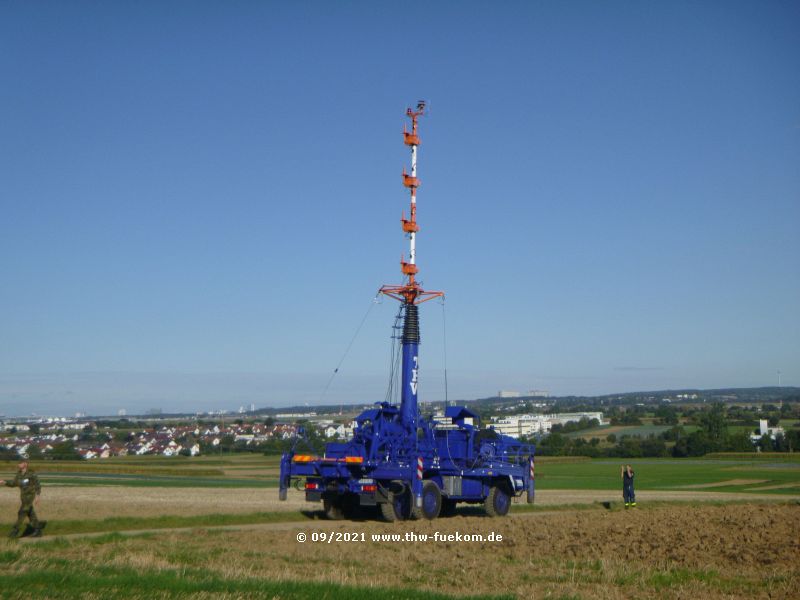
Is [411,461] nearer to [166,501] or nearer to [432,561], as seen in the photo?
[432,561]

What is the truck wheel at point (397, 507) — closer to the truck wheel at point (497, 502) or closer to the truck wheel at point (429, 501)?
the truck wheel at point (429, 501)

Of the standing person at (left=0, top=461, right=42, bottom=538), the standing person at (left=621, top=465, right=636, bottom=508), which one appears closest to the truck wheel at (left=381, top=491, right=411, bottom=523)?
the standing person at (left=0, top=461, right=42, bottom=538)

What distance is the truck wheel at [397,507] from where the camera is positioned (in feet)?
76.4

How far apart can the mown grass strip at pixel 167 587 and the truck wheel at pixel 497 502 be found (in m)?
13.9

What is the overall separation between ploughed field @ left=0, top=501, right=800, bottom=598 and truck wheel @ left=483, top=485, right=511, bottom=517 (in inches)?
122

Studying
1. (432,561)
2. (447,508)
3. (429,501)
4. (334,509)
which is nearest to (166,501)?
(334,509)

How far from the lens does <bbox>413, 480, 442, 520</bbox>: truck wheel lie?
23.7m

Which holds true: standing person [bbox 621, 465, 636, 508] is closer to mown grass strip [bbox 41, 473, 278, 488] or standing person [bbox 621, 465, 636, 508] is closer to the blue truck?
the blue truck

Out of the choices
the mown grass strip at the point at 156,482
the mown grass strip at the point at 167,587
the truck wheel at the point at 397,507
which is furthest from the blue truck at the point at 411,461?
the mown grass strip at the point at 156,482

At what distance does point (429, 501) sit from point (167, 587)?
12785 mm

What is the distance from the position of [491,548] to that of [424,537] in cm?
249

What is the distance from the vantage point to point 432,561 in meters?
16.3

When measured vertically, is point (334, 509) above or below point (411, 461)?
below

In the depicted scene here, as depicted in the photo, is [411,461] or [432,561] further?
[411,461]
